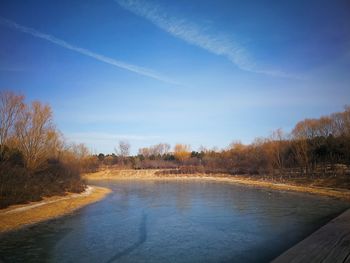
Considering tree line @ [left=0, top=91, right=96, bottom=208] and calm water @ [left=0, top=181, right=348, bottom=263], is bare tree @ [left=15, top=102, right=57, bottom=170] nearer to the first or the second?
tree line @ [left=0, top=91, right=96, bottom=208]

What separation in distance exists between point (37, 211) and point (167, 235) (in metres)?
10.4

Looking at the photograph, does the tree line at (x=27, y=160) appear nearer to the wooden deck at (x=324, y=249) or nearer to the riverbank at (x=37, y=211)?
the riverbank at (x=37, y=211)

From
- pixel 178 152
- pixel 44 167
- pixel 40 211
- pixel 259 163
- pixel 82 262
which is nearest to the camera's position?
pixel 82 262

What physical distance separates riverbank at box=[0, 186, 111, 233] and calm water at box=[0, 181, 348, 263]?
1115mm

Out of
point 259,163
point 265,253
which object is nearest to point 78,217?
point 265,253

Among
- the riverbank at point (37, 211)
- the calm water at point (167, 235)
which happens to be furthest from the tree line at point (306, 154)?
the riverbank at point (37, 211)

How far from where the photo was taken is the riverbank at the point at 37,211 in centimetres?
1532

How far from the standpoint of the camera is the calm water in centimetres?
1043

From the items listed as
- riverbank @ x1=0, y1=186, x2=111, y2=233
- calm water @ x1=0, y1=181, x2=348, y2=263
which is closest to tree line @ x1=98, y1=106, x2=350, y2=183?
calm water @ x1=0, y1=181, x2=348, y2=263

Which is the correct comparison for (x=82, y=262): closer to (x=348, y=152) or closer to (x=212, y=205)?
(x=212, y=205)

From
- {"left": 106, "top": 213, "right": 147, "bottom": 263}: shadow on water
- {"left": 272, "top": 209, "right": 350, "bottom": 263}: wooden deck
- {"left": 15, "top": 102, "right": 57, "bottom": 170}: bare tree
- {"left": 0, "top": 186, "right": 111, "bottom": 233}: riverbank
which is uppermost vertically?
{"left": 15, "top": 102, "right": 57, "bottom": 170}: bare tree

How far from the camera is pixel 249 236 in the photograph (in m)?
13.0

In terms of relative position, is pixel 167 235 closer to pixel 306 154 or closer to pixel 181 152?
pixel 306 154

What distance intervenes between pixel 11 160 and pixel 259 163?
4866 cm
